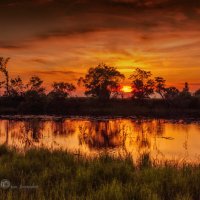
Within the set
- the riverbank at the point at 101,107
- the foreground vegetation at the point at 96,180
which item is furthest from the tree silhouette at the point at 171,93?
the foreground vegetation at the point at 96,180

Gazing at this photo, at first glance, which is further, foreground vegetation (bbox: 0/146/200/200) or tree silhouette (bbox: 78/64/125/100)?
tree silhouette (bbox: 78/64/125/100)

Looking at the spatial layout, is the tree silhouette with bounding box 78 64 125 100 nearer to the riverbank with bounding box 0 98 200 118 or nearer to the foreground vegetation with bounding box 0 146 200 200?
the riverbank with bounding box 0 98 200 118

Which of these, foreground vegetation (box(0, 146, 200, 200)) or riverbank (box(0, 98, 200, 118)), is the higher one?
riverbank (box(0, 98, 200, 118))

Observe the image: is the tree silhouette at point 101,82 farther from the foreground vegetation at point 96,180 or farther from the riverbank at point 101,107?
the foreground vegetation at point 96,180

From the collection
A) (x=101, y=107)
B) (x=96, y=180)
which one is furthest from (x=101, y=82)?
(x=96, y=180)

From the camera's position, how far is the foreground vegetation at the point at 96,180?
391 inches

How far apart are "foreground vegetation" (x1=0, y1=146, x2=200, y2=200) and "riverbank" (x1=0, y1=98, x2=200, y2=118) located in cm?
4607

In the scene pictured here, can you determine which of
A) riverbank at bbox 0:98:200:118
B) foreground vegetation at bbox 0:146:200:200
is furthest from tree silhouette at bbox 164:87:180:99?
foreground vegetation at bbox 0:146:200:200

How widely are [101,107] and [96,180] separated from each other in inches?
2311

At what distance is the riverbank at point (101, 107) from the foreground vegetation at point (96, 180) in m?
46.1

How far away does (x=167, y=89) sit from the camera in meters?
76.4

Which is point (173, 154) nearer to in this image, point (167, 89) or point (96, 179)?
point (96, 179)

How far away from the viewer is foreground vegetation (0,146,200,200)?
9.94 metres

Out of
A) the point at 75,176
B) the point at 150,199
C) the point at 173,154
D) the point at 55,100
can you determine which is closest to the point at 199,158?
the point at 173,154
